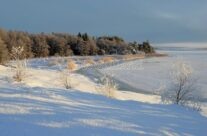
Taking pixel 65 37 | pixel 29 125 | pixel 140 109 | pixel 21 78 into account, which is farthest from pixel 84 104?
pixel 65 37

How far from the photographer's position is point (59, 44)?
Answer: 81.5 metres

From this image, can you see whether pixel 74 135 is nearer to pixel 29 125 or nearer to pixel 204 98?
pixel 29 125

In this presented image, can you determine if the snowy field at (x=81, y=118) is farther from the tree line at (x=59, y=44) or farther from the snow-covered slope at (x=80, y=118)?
the tree line at (x=59, y=44)

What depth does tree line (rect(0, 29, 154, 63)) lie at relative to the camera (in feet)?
231

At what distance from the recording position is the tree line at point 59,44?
70.4 metres

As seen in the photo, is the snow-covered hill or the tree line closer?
the snow-covered hill

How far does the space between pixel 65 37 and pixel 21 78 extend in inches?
2789

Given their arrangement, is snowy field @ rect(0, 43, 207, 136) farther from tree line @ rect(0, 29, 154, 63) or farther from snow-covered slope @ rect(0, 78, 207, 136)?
tree line @ rect(0, 29, 154, 63)

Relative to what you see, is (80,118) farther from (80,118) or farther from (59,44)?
(59,44)

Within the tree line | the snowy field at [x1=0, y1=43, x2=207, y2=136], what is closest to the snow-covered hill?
the snowy field at [x1=0, y1=43, x2=207, y2=136]

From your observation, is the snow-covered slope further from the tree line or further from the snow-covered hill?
the tree line

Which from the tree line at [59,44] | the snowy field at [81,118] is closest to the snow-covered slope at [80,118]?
the snowy field at [81,118]

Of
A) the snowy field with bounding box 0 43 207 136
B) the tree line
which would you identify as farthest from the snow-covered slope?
the tree line

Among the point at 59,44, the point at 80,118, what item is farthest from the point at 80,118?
the point at 59,44
